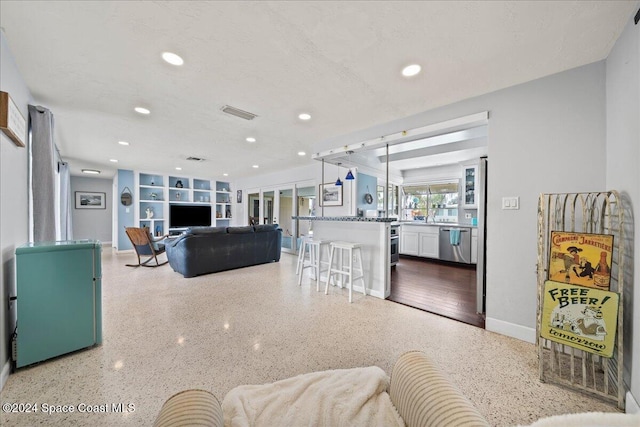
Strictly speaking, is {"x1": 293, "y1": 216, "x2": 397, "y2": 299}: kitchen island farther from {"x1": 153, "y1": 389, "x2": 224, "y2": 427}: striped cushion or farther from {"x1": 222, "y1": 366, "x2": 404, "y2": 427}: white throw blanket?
{"x1": 153, "y1": 389, "x2": 224, "y2": 427}: striped cushion

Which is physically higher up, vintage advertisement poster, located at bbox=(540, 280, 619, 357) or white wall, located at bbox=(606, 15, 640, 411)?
white wall, located at bbox=(606, 15, 640, 411)

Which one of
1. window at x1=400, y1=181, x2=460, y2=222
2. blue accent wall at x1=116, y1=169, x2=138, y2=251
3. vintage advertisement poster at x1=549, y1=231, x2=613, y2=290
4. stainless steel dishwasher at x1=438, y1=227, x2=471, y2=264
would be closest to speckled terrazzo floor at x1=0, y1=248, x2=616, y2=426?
vintage advertisement poster at x1=549, y1=231, x2=613, y2=290

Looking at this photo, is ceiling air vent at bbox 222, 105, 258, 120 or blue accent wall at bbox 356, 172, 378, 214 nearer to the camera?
ceiling air vent at bbox 222, 105, 258, 120

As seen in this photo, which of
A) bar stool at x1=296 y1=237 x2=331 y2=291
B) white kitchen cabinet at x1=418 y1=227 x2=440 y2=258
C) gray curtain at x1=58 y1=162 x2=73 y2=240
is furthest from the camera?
white kitchen cabinet at x1=418 y1=227 x2=440 y2=258

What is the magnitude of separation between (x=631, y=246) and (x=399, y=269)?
3.65m

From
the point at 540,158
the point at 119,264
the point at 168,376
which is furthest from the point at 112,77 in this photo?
the point at 119,264

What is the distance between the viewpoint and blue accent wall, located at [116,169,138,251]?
22.2 ft

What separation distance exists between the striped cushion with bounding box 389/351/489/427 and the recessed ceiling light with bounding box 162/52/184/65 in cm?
262

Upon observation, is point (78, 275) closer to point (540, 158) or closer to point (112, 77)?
point (112, 77)

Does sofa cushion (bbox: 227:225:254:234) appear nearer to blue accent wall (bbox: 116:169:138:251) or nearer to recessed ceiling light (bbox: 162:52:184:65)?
recessed ceiling light (bbox: 162:52:184:65)

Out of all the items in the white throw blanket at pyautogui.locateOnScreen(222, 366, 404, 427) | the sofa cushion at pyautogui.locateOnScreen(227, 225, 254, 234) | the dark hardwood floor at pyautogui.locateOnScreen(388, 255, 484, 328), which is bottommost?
the dark hardwood floor at pyautogui.locateOnScreen(388, 255, 484, 328)

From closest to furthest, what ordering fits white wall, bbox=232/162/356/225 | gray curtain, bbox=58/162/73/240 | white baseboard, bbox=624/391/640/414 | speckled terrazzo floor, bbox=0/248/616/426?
white baseboard, bbox=624/391/640/414
speckled terrazzo floor, bbox=0/248/616/426
gray curtain, bbox=58/162/73/240
white wall, bbox=232/162/356/225

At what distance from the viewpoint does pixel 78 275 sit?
1.99 meters

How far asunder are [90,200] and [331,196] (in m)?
7.90
